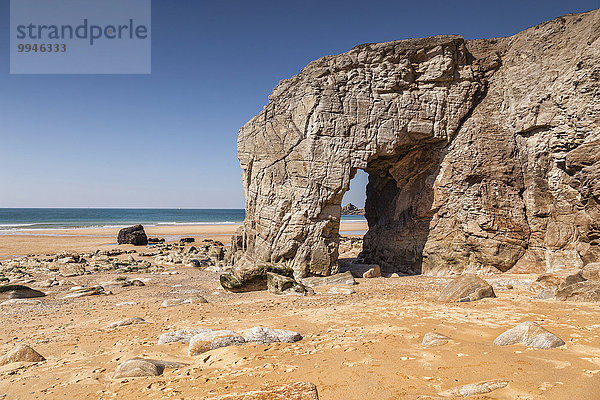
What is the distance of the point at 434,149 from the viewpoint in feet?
45.0

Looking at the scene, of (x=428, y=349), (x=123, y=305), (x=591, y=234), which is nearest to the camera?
(x=428, y=349)

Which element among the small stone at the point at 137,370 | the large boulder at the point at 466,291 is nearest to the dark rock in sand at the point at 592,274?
the large boulder at the point at 466,291

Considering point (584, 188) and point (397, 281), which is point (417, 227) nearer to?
point (397, 281)

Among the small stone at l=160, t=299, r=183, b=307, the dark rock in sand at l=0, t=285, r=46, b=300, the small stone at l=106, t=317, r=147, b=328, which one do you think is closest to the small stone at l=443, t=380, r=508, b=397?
the small stone at l=106, t=317, r=147, b=328

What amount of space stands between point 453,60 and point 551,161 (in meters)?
4.89

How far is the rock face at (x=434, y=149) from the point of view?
11.7 m

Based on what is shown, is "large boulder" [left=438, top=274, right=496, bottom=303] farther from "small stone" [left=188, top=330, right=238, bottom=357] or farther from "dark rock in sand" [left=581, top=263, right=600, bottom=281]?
"small stone" [left=188, top=330, right=238, bottom=357]

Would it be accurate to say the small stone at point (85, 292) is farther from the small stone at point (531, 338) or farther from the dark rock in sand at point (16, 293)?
the small stone at point (531, 338)

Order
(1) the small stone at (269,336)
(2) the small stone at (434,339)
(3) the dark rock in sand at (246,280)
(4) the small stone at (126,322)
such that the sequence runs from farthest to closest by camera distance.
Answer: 1. (3) the dark rock in sand at (246,280)
2. (4) the small stone at (126,322)
3. (1) the small stone at (269,336)
4. (2) the small stone at (434,339)

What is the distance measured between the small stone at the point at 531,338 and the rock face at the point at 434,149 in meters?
8.52

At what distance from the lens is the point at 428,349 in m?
4.55

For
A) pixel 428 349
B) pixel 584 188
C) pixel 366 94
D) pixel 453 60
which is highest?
pixel 453 60

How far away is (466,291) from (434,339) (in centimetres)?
352

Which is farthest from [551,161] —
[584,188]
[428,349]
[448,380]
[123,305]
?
[123,305]
